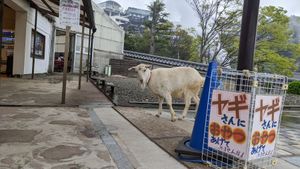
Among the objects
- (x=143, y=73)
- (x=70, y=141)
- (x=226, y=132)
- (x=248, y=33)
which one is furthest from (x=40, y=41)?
(x=226, y=132)

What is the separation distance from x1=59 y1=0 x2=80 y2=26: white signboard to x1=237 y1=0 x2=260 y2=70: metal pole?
13.2 ft

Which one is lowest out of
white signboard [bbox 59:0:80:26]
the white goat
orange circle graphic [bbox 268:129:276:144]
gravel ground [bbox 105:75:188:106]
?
gravel ground [bbox 105:75:188:106]

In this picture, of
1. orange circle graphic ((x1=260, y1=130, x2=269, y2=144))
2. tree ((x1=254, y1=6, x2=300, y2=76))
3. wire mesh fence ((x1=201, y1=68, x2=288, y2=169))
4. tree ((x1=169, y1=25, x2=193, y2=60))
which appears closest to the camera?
wire mesh fence ((x1=201, y1=68, x2=288, y2=169))

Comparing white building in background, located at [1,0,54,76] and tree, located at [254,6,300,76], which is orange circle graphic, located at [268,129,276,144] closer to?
white building in background, located at [1,0,54,76]

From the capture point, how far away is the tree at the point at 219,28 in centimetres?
1819

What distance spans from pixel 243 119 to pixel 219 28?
16.6 meters

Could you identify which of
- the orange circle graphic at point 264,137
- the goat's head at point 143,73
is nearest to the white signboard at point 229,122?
the orange circle graphic at point 264,137

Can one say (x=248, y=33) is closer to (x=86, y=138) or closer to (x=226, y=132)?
(x=226, y=132)

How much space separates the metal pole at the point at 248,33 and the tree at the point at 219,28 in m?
15.5

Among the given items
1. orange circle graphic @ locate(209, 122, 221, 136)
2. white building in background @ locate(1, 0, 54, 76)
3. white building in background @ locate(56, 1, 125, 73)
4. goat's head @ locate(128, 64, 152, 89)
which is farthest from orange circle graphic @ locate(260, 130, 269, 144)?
white building in background @ locate(56, 1, 125, 73)

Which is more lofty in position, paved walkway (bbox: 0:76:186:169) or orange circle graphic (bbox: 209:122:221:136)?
orange circle graphic (bbox: 209:122:221:136)

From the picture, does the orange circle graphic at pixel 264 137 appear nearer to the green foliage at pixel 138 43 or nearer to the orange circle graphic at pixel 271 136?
the orange circle graphic at pixel 271 136

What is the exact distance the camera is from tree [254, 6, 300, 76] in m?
19.1

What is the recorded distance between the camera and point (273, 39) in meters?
19.4
